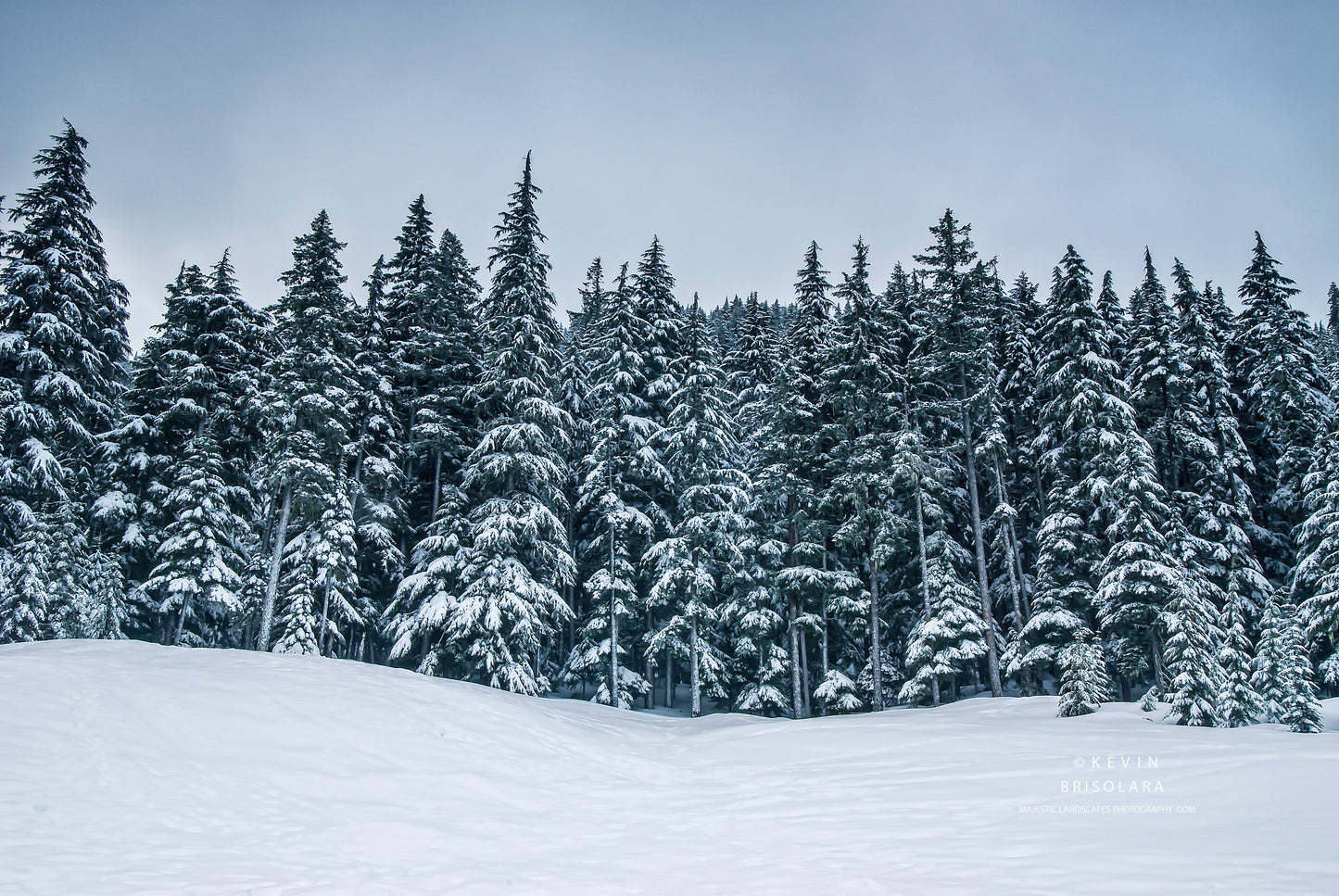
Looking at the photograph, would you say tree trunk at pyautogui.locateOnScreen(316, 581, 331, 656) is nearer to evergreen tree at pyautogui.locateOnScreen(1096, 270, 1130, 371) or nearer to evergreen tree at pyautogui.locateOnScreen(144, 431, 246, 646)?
evergreen tree at pyautogui.locateOnScreen(144, 431, 246, 646)

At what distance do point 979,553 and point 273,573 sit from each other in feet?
84.1

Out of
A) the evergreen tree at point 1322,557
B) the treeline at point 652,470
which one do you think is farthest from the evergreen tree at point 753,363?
the evergreen tree at point 1322,557

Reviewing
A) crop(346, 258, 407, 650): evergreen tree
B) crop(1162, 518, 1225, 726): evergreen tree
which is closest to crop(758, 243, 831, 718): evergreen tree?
crop(1162, 518, 1225, 726): evergreen tree

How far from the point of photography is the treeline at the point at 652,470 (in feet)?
75.6

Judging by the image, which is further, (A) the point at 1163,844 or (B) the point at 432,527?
(B) the point at 432,527

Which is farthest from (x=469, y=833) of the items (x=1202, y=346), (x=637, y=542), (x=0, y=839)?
(x=1202, y=346)

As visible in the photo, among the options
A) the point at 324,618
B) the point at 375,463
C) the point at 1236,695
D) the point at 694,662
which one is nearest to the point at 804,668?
the point at 694,662

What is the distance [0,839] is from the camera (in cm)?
657

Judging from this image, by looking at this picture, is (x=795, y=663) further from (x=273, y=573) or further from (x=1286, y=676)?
(x=273, y=573)

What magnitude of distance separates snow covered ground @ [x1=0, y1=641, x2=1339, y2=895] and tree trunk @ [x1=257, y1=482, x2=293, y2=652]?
8.89 metres

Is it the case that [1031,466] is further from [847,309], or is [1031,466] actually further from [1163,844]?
[1163,844]

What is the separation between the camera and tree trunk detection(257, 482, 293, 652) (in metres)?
22.7

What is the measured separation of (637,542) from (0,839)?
25.3 m

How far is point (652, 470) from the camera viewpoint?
90.4ft
